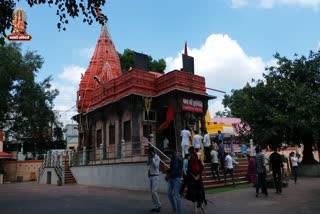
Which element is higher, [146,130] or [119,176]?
[146,130]

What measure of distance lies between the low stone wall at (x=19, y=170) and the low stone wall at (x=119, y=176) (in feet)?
46.1

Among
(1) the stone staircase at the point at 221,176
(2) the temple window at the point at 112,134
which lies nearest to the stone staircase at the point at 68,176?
(2) the temple window at the point at 112,134

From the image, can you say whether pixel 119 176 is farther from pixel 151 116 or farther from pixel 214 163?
pixel 214 163

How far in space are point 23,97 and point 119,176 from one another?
19.5m

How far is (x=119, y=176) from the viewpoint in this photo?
59.4 feet

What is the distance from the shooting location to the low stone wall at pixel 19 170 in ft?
112

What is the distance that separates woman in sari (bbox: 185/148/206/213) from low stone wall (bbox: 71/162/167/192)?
5628 mm

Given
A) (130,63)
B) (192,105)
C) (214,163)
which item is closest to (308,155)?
(192,105)

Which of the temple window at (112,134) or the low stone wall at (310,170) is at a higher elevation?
the temple window at (112,134)

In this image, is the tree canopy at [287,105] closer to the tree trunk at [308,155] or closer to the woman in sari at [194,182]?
the tree trunk at [308,155]

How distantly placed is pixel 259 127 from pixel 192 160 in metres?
14.8

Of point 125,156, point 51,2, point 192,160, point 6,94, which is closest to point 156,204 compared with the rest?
point 192,160

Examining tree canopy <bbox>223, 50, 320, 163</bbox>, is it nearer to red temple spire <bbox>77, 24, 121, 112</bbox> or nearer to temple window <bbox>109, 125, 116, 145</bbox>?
temple window <bbox>109, 125, 116, 145</bbox>

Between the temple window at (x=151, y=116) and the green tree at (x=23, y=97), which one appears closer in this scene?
the temple window at (x=151, y=116)
